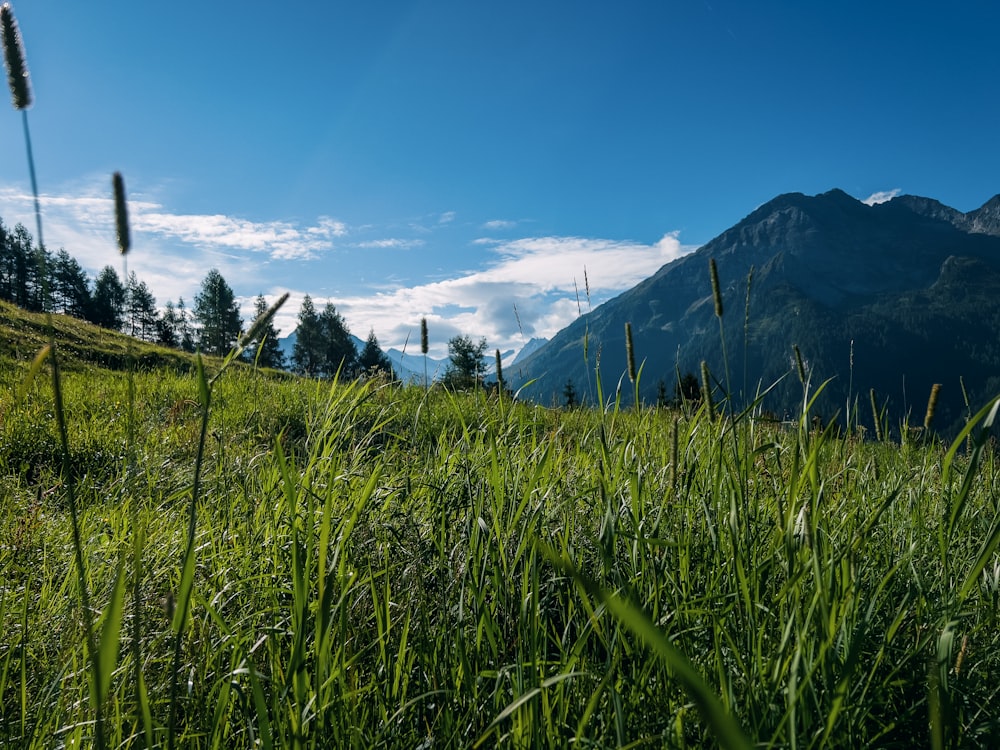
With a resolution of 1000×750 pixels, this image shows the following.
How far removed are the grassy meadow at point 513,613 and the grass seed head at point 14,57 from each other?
2.21ft

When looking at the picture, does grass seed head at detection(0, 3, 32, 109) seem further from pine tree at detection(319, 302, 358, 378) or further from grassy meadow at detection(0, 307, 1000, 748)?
pine tree at detection(319, 302, 358, 378)

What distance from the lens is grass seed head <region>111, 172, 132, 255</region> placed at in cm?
117

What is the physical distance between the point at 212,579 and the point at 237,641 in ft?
2.06

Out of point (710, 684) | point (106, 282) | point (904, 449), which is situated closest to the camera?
point (710, 684)

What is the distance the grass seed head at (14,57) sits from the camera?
1.15 m

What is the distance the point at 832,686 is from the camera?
1478mm

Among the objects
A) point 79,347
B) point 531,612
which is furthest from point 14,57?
point 79,347

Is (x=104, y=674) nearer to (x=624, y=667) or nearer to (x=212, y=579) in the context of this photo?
(x=624, y=667)

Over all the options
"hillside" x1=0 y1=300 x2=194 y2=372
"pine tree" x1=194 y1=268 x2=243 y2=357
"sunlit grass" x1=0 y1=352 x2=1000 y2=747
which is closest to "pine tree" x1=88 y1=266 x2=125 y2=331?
"hillside" x1=0 y1=300 x2=194 y2=372

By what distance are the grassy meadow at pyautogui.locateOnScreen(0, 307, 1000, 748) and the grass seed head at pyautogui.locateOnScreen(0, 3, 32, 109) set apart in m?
0.67

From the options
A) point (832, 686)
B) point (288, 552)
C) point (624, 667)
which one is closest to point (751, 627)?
point (832, 686)

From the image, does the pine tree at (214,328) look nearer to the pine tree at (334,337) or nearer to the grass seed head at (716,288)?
the grass seed head at (716,288)

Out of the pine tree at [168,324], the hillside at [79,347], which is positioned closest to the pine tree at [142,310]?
the pine tree at [168,324]

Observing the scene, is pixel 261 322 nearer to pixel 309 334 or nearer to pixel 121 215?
pixel 121 215
